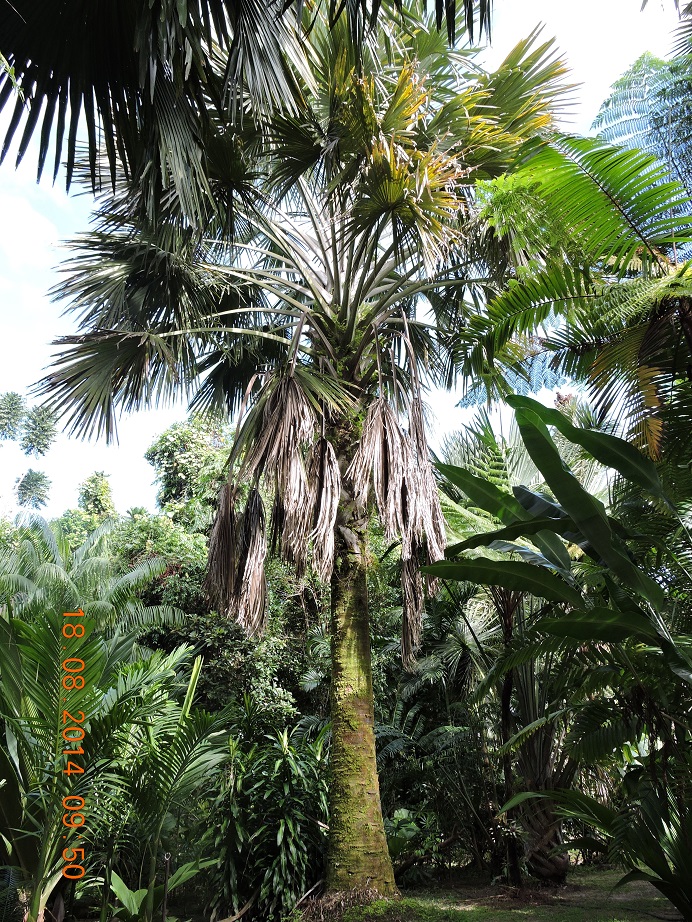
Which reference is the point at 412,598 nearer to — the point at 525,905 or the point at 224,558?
the point at 224,558

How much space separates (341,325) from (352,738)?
12.3ft

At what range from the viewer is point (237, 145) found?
5422mm

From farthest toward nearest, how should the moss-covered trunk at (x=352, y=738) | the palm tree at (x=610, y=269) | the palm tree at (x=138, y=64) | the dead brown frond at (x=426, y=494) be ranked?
1. the dead brown frond at (x=426, y=494)
2. the moss-covered trunk at (x=352, y=738)
3. the palm tree at (x=610, y=269)
4. the palm tree at (x=138, y=64)

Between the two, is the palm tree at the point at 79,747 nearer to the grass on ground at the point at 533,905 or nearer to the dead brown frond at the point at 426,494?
the grass on ground at the point at 533,905

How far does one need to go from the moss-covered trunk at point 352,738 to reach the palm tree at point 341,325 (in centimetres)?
1

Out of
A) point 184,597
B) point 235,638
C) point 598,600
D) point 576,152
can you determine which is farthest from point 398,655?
point 576,152

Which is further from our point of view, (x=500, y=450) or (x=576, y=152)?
(x=500, y=450)

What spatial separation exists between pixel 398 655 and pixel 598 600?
572cm

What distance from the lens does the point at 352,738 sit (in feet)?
17.3

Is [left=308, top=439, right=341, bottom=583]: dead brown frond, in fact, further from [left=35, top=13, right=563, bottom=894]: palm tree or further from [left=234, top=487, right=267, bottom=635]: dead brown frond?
[left=234, top=487, right=267, bottom=635]: dead brown frond

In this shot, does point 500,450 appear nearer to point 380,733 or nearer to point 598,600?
point 598,600
